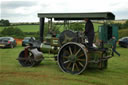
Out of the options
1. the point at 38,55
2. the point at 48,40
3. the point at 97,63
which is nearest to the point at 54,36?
the point at 48,40

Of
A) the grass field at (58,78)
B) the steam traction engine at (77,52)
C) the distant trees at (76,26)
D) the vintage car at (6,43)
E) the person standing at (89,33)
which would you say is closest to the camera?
the grass field at (58,78)

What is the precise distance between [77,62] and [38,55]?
2038 mm

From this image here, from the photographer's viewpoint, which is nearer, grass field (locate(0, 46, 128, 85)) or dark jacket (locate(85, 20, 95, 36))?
grass field (locate(0, 46, 128, 85))

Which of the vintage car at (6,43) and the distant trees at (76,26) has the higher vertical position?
the distant trees at (76,26)

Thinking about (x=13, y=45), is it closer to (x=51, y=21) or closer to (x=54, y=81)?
(x=51, y=21)

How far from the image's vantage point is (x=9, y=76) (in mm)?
7152

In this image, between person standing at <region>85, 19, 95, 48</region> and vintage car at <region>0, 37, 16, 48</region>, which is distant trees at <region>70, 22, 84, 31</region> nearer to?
person standing at <region>85, 19, 95, 48</region>

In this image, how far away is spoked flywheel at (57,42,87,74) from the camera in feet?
24.7

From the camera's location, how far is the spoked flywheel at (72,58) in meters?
7.52

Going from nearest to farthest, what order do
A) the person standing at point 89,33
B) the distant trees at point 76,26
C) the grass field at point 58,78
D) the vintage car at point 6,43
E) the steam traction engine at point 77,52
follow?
the grass field at point 58,78 < the steam traction engine at point 77,52 < the person standing at point 89,33 < the distant trees at point 76,26 < the vintage car at point 6,43

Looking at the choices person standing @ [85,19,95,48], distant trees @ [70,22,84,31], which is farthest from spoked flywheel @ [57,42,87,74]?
distant trees @ [70,22,84,31]

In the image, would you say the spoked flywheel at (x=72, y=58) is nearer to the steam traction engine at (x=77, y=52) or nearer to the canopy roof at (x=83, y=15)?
the steam traction engine at (x=77, y=52)

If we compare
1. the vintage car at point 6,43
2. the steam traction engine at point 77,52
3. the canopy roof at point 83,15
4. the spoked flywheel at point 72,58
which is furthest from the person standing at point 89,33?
the vintage car at point 6,43

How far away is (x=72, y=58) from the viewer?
762 centimetres
